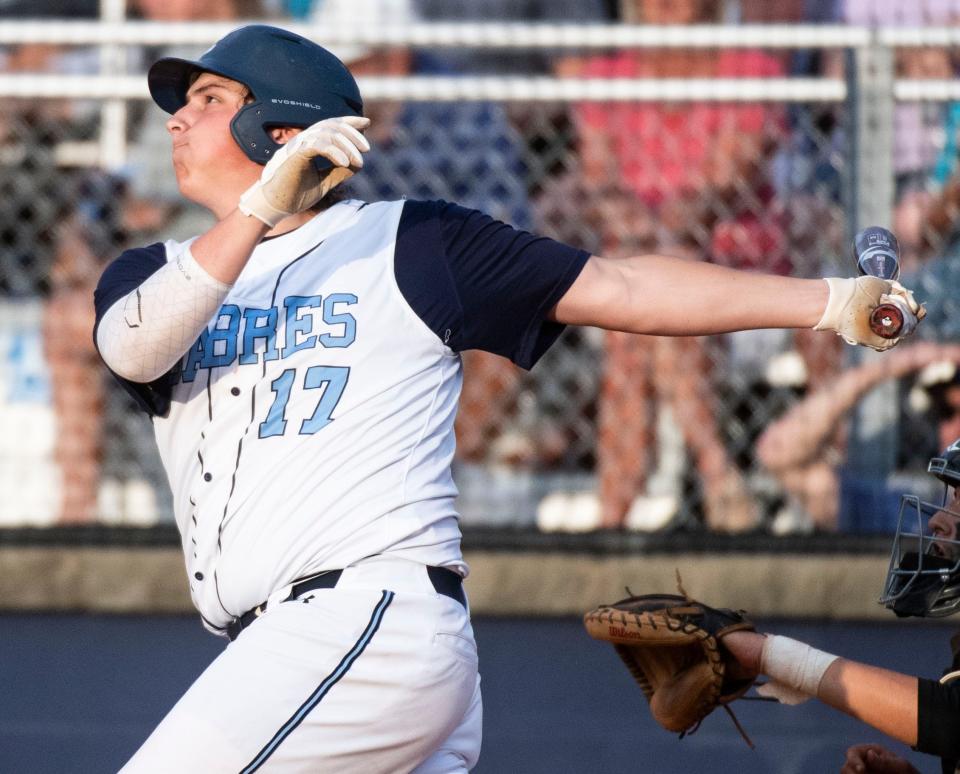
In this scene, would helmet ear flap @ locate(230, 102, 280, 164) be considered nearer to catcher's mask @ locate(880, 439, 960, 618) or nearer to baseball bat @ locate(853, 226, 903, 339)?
baseball bat @ locate(853, 226, 903, 339)

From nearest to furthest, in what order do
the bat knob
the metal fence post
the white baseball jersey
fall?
the bat knob < the white baseball jersey < the metal fence post

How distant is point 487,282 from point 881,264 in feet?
2.21

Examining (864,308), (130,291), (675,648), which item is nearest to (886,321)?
(864,308)

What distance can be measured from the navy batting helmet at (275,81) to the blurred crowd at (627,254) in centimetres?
322

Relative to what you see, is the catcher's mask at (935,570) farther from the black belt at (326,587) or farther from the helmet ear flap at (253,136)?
the helmet ear flap at (253,136)

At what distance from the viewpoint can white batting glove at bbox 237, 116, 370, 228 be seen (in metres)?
2.38

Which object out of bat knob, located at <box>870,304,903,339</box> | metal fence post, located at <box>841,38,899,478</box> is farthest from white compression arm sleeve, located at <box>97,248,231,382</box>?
metal fence post, located at <box>841,38,899,478</box>

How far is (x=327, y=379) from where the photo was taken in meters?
2.63

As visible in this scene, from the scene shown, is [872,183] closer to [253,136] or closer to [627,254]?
[627,254]

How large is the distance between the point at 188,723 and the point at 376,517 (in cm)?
46

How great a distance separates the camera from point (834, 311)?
2.53 metres

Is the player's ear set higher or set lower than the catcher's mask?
higher

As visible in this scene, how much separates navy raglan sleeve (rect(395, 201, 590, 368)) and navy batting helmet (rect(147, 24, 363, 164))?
33 cm

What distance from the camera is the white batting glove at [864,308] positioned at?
8.16 feet
